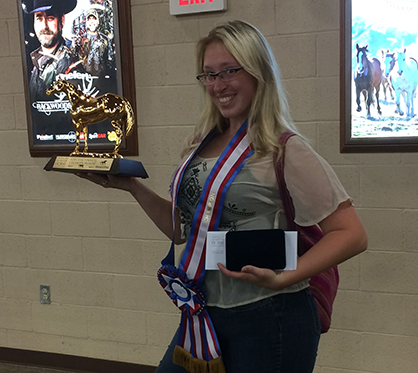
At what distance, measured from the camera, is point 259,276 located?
1101mm

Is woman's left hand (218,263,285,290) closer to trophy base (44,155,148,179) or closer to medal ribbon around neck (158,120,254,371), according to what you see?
medal ribbon around neck (158,120,254,371)

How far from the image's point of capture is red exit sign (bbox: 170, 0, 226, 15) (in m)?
2.20

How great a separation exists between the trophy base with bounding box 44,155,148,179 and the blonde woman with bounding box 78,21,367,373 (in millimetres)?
211

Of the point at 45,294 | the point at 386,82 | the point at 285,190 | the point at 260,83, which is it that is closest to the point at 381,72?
the point at 386,82

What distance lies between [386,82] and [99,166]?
1345 mm

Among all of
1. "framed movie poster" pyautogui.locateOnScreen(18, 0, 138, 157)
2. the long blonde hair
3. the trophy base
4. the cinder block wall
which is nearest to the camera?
the long blonde hair

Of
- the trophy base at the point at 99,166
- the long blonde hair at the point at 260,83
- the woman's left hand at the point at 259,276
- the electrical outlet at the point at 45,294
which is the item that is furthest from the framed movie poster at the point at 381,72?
the electrical outlet at the point at 45,294

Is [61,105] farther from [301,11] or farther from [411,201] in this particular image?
[411,201]

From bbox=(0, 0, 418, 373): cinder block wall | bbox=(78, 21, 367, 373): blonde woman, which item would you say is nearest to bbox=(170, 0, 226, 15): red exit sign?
bbox=(0, 0, 418, 373): cinder block wall

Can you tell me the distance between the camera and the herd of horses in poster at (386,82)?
6.73 feet

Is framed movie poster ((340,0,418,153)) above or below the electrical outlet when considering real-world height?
above

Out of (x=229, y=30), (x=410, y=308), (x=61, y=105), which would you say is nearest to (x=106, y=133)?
(x=61, y=105)

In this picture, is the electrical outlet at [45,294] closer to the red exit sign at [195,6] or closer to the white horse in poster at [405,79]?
the red exit sign at [195,6]

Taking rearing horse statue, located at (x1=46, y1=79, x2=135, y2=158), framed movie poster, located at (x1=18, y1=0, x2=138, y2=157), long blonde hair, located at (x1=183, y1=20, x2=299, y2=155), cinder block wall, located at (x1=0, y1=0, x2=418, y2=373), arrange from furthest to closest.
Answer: framed movie poster, located at (x1=18, y1=0, x2=138, y2=157) → cinder block wall, located at (x1=0, y1=0, x2=418, y2=373) → rearing horse statue, located at (x1=46, y1=79, x2=135, y2=158) → long blonde hair, located at (x1=183, y1=20, x2=299, y2=155)
